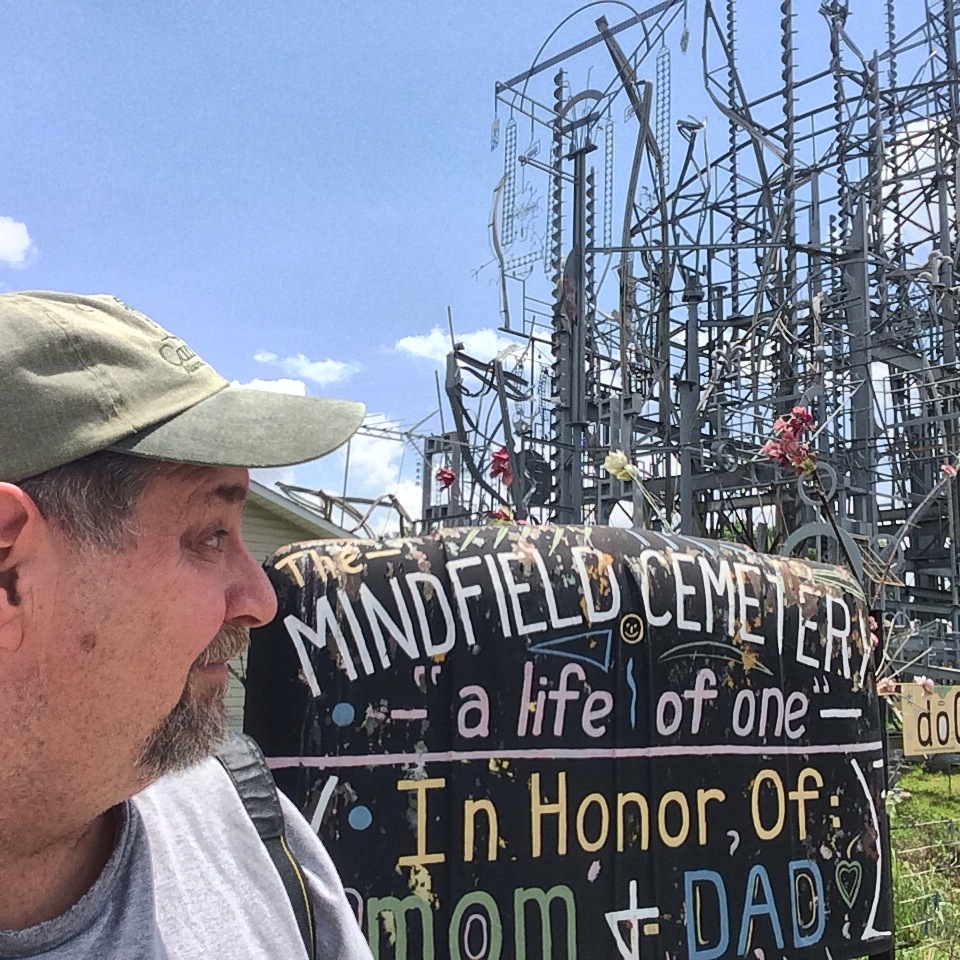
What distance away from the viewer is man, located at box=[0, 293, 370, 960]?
959 mm

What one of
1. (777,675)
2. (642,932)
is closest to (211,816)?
(642,932)

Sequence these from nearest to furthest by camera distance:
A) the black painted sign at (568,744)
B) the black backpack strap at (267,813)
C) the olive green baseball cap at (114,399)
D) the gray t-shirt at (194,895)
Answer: the olive green baseball cap at (114,399) < the gray t-shirt at (194,895) < the black backpack strap at (267,813) < the black painted sign at (568,744)

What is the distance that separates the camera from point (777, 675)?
10.5 feet

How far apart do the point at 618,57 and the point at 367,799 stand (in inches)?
363

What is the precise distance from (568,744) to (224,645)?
1765 mm

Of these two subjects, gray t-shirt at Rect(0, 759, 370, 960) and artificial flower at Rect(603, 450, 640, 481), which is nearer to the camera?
gray t-shirt at Rect(0, 759, 370, 960)

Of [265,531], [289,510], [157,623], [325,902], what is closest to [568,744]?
[325,902]

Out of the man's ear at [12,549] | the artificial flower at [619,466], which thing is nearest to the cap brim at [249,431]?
the man's ear at [12,549]

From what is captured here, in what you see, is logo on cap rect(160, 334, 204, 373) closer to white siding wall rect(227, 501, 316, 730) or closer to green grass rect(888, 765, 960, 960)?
green grass rect(888, 765, 960, 960)

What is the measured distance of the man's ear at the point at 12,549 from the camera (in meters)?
0.93

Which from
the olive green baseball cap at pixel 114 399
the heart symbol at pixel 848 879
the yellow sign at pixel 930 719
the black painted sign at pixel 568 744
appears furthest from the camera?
the yellow sign at pixel 930 719

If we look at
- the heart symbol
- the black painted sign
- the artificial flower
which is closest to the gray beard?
the black painted sign

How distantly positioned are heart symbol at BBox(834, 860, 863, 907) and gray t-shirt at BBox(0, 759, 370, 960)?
246cm

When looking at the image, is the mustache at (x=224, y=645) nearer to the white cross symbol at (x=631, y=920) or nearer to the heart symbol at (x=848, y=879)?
the white cross symbol at (x=631, y=920)
